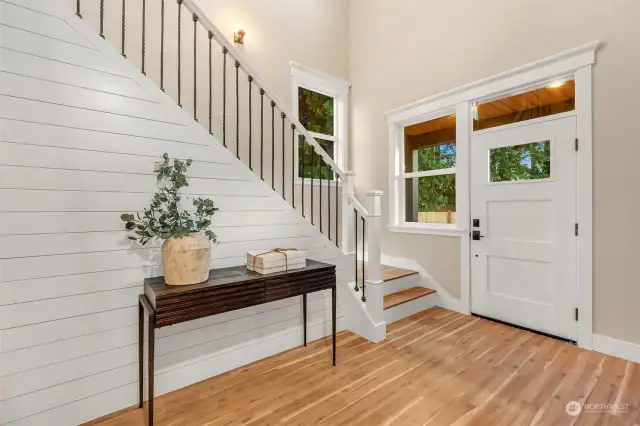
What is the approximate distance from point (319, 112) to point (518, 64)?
2.54 metres

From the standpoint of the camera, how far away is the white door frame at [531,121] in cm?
264

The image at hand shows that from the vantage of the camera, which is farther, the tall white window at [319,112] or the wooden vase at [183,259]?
the tall white window at [319,112]

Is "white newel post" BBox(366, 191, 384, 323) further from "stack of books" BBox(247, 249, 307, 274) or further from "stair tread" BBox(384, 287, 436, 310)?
"stack of books" BBox(247, 249, 307, 274)

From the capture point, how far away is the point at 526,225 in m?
3.05

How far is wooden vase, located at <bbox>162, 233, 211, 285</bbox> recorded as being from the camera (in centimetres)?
178

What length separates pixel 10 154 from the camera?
1.56 meters

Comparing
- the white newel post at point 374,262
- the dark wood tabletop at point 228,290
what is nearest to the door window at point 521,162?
the white newel post at point 374,262

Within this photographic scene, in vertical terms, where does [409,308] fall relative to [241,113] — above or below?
below

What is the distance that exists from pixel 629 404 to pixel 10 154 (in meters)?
3.79

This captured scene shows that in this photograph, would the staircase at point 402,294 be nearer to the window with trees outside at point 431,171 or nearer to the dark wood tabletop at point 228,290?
the window with trees outside at point 431,171

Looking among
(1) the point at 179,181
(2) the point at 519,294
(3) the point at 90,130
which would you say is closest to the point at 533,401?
(2) the point at 519,294

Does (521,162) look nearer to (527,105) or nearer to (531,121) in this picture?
(531,121)
